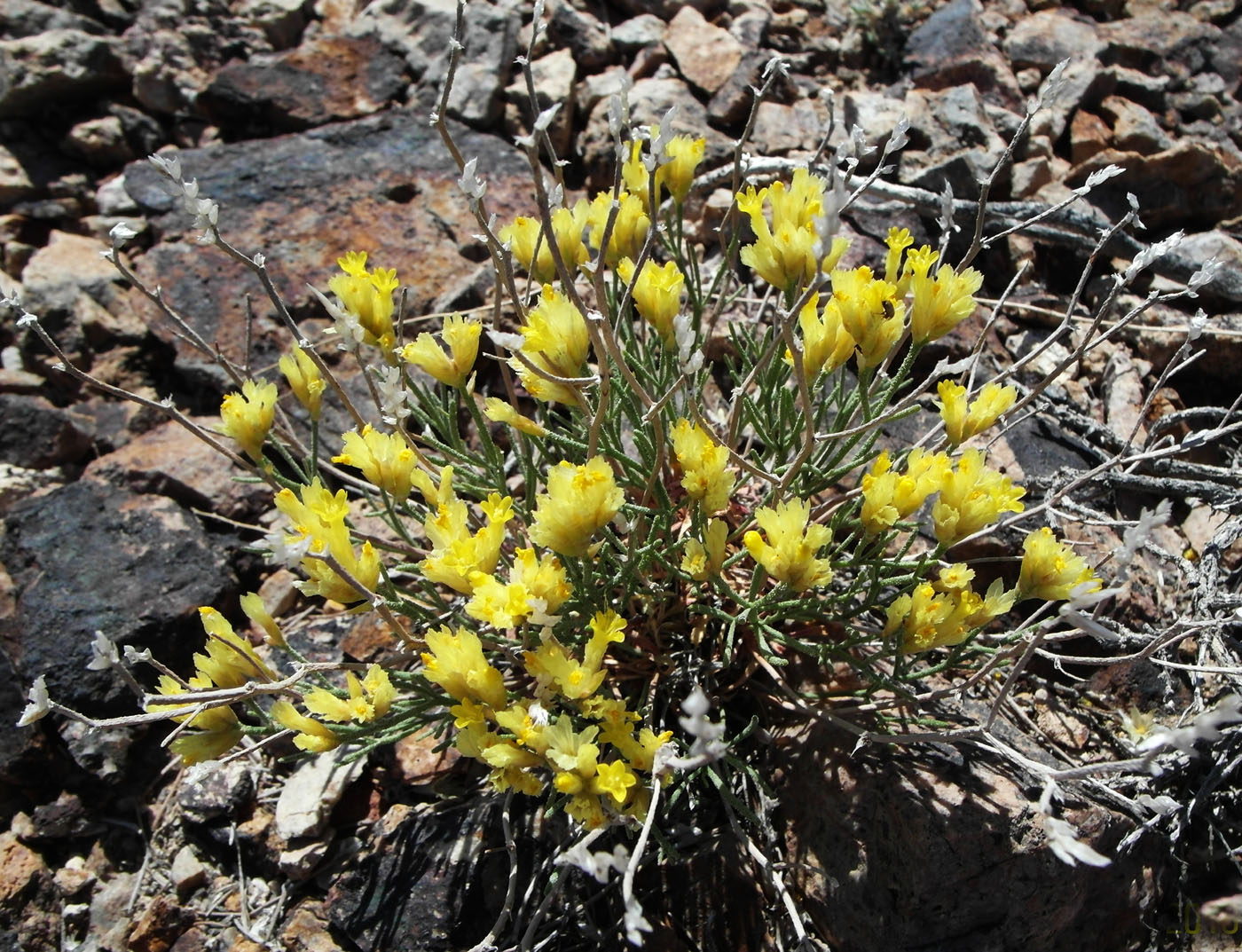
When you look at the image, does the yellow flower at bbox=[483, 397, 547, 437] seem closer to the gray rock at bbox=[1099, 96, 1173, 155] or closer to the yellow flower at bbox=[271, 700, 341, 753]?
the yellow flower at bbox=[271, 700, 341, 753]

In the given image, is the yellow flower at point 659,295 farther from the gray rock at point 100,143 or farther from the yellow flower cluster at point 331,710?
the gray rock at point 100,143

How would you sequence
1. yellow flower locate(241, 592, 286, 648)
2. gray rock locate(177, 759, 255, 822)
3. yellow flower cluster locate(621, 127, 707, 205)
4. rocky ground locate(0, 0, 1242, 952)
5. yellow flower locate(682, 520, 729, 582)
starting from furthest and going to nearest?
1. gray rock locate(177, 759, 255, 822)
2. yellow flower cluster locate(621, 127, 707, 205)
3. rocky ground locate(0, 0, 1242, 952)
4. yellow flower locate(241, 592, 286, 648)
5. yellow flower locate(682, 520, 729, 582)

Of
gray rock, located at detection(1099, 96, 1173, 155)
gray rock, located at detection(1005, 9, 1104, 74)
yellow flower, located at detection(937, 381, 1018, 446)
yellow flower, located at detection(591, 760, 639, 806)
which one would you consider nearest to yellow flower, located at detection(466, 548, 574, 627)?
yellow flower, located at detection(591, 760, 639, 806)

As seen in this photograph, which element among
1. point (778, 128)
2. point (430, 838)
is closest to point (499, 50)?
point (778, 128)

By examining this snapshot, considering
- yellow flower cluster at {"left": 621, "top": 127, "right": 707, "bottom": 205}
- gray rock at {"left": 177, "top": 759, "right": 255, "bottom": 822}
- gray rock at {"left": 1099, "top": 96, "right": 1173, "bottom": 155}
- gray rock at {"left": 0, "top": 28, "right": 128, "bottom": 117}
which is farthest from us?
gray rock at {"left": 0, "top": 28, "right": 128, "bottom": 117}

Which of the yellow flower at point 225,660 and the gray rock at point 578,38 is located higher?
the gray rock at point 578,38

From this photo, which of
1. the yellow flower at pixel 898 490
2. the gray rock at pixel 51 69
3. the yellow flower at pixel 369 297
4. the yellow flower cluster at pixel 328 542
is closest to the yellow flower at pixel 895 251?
the yellow flower at pixel 898 490

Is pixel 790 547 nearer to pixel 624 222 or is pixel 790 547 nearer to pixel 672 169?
pixel 624 222
